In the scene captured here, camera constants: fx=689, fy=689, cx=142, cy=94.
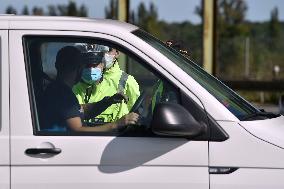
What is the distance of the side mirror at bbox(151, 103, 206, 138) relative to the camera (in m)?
3.63

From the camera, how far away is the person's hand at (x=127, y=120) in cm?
384

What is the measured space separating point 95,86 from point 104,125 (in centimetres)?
68

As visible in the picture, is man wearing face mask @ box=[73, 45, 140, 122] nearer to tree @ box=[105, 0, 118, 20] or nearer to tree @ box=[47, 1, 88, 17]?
tree @ box=[105, 0, 118, 20]

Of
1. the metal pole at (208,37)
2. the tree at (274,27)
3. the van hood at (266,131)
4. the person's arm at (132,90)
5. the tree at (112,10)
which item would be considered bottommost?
the van hood at (266,131)

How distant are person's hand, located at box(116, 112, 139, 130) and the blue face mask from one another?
1.54 ft

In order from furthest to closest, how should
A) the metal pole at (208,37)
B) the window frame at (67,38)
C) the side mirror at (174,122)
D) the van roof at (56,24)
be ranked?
1. the metal pole at (208,37)
2. the van roof at (56,24)
3. the window frame at (67,38)
4. the side mirror at (174,122)

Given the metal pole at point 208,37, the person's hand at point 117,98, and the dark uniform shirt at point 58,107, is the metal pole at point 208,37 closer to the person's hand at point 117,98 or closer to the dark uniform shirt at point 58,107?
the person's hand at point 117,98

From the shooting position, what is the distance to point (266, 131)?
3.82 meters

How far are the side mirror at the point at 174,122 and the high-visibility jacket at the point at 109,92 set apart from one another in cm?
39

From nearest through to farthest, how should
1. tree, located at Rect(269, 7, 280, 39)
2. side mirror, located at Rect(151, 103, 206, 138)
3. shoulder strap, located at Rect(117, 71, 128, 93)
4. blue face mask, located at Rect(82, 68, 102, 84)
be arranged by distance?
side mirror, located at Rect(151, 103, 206, 138)
blue face mask, located at Rect(82, 68, 102, 84)
shoulder strap, located at Rect(117, 71, 128, 93)
tree, located at Rect(269, 7, 280, 39)

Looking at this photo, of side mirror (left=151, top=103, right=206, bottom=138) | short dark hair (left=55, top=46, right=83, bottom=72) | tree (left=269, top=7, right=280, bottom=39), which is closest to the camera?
side mirror (left=151, top=103, right=206, bottom=138)

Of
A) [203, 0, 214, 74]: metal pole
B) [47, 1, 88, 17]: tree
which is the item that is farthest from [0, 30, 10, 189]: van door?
[47, 1, 88, 17]: tree

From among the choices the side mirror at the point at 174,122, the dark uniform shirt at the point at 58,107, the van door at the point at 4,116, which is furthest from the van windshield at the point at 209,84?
the van door at the point at 4,116

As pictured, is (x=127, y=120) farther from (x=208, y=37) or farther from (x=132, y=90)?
(x=208, y=37)
